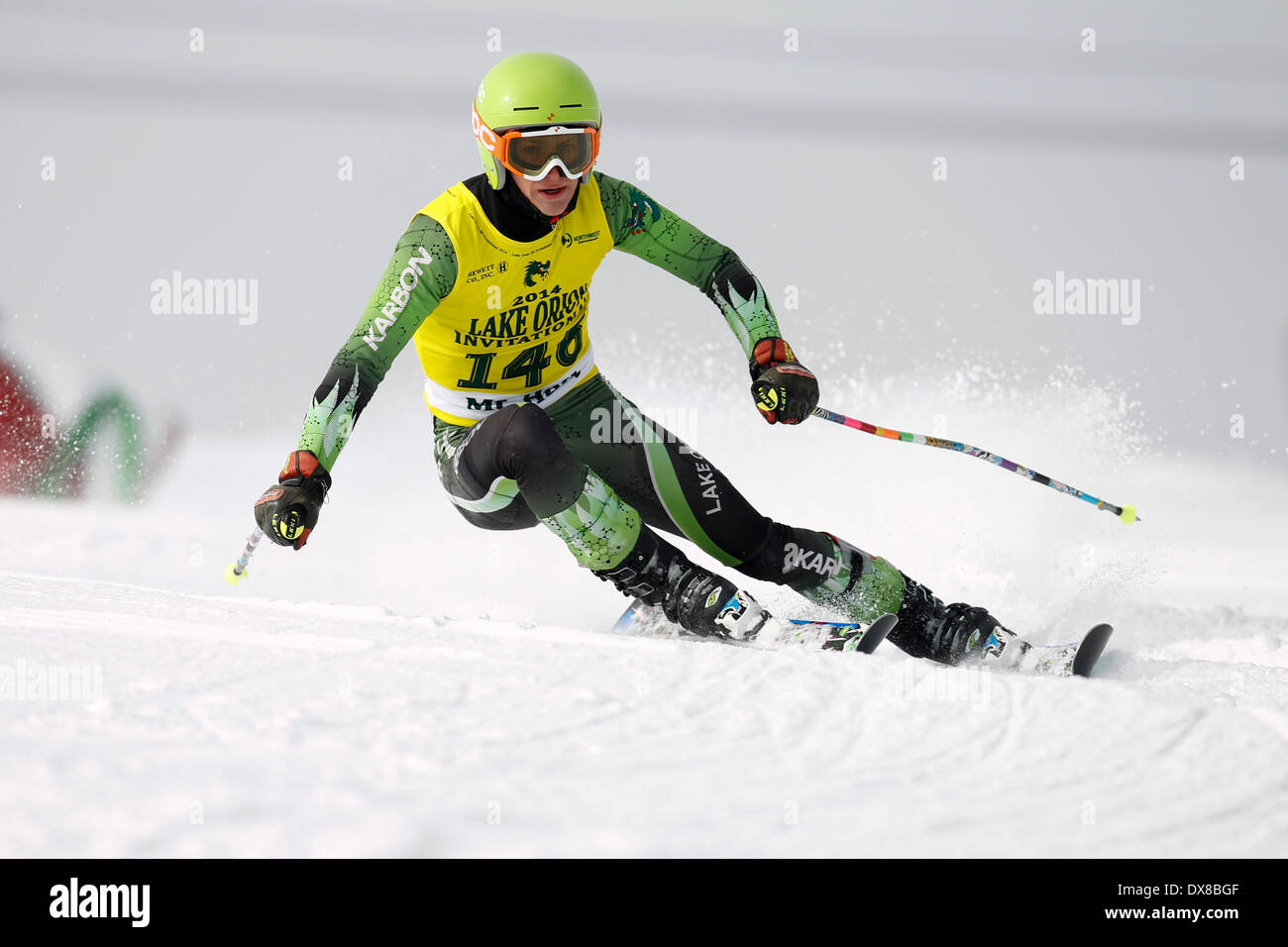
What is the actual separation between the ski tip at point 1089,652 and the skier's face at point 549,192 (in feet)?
Answer: 4.37

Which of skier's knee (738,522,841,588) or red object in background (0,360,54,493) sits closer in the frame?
skier's knee (738,522,841,588)

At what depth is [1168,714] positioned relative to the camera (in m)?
1.40

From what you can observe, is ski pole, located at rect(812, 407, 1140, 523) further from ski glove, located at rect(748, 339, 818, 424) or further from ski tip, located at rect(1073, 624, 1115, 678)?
ski tip, located at rect(1073, 624, 1115, 678)

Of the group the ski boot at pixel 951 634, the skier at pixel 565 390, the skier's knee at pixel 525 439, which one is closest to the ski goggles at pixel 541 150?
the skier at pixel 565 390

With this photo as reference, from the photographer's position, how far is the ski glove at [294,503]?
70.9 inches

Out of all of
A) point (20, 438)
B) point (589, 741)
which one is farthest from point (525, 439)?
point (20, 438)

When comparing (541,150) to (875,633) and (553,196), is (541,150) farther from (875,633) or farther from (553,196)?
(875,633)

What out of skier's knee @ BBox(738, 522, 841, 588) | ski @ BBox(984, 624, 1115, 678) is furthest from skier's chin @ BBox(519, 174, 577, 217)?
ski @ BBox(984, 624, 1115, 678)

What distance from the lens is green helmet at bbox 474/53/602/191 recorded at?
2.11m

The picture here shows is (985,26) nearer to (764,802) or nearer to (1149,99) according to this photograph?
(1149,99)

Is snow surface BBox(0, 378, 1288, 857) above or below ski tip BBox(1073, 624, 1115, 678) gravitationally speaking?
above

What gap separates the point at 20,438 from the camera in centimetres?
510
